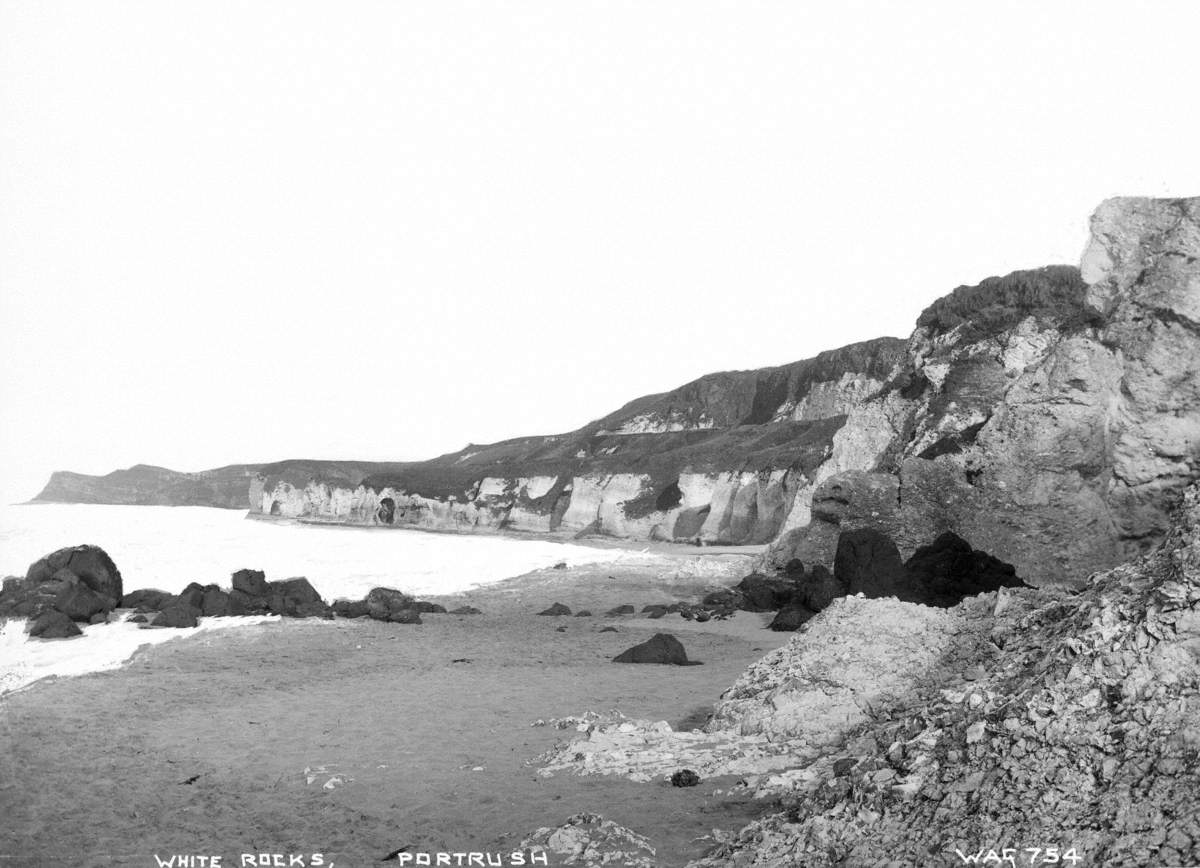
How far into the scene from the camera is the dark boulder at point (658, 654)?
1369 centimetres

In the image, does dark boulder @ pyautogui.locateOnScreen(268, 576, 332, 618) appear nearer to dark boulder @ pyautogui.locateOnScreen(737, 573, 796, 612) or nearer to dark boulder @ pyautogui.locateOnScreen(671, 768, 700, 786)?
dark boulder @ pyautogui.locateOnScreen(737, 573, 796, 612)

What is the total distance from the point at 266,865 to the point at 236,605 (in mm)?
15824

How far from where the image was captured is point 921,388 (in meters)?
30.5

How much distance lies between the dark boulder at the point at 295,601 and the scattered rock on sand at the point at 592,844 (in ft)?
51.3

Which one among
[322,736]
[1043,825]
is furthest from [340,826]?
[1043,825]

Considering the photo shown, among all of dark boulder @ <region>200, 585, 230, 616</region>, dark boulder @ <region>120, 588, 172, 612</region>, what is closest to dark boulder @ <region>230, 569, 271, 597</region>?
dark boulder @ <region>200, 585, 230, 616</region>

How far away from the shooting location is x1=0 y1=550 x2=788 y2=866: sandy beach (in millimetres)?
6234

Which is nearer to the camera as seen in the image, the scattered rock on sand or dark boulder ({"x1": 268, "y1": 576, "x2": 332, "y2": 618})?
the scattered rock on sand

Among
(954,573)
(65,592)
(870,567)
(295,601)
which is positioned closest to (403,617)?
(295,601)

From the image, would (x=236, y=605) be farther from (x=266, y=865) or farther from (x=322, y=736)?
(x=266, y=865)

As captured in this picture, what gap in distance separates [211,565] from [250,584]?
1450 centimetres

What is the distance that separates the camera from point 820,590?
18.5 meters

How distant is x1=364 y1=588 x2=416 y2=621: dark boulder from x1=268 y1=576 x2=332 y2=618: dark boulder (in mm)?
1049

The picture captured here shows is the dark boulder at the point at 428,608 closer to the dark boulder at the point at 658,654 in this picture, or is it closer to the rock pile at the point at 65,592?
the rock pile at the point at 65,592
